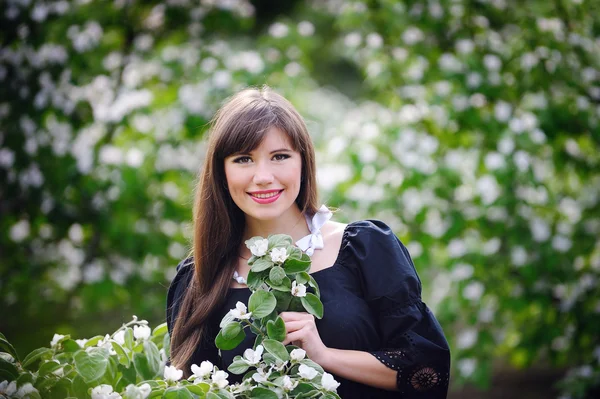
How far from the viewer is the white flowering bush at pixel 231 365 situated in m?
1.51

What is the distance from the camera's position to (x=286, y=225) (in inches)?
79.9

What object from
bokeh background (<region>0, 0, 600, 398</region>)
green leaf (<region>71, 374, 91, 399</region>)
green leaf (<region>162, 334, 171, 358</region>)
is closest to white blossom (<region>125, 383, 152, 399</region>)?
green leaf (<region>71, 374, 91, 399</region>)

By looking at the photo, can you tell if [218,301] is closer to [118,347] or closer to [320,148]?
[118,347]

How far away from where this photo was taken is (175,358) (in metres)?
1.96

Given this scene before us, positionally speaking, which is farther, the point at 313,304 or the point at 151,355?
the point at 151,355

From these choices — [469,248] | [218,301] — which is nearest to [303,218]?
[218,301]

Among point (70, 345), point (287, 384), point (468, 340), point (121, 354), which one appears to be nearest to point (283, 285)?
point (287, 384)

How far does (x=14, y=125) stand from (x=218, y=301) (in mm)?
3619

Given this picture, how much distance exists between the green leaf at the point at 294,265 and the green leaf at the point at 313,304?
7 cm

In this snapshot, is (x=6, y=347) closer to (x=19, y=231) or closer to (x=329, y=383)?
(x=329, y=383)

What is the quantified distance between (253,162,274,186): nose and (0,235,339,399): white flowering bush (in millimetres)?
217

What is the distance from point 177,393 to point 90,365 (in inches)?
8.4

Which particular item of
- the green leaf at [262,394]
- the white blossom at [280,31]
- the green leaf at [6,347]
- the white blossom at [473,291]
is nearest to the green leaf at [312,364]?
the green leaf at [262,394]

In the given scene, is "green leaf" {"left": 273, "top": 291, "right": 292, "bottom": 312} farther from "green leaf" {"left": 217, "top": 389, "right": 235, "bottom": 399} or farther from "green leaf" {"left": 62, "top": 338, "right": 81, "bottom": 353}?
"green leaf" {"left": 62, "top": 338, "right": 81, "bottom": 353}
